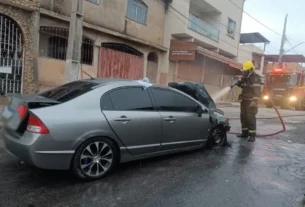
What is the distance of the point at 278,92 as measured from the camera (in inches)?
797

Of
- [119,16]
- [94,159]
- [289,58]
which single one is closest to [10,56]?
[119,16]

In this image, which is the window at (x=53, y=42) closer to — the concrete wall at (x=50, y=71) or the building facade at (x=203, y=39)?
the concrete wall at (x=50, y=71)

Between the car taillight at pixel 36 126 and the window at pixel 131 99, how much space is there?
1.05m

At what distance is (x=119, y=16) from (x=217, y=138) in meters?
10.5

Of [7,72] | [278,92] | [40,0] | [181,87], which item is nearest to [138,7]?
[40,0]

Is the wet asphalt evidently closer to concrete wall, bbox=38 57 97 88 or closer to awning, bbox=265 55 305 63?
concrete wall, bbox=38 57 97 88

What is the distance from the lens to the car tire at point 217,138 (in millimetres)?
5826

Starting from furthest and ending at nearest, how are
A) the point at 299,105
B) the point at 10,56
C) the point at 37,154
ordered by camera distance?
the point at 299,105, the point at 10,56, the point at 37,154

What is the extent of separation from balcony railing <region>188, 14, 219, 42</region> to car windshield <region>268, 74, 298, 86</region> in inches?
201

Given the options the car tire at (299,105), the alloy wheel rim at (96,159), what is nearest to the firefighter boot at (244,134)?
the alloy wheel rim at (96,159)

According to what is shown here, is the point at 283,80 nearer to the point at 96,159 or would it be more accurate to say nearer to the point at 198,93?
the point at 198,93

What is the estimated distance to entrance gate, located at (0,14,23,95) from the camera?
32.4 ft

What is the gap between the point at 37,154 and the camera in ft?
11.1

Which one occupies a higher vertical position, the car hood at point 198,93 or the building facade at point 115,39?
the building facade at point 115,39
